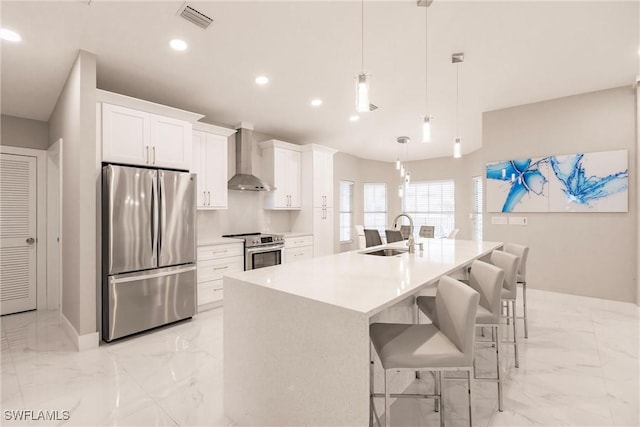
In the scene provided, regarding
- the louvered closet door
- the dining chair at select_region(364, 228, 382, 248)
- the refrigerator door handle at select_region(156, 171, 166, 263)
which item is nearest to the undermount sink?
the refrigerator door handle at select_region(156, 171, 166, 263)

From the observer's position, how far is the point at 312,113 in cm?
459

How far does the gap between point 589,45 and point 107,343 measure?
545 cm

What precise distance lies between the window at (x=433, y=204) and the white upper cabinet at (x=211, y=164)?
193 inches

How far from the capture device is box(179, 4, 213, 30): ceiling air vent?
88.6 inches

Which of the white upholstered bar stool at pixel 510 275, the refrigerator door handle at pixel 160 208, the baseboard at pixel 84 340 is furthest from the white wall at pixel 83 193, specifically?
the white upholstered bar stool at pixel 510 275

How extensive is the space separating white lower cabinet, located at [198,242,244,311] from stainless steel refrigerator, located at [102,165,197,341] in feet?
0.93

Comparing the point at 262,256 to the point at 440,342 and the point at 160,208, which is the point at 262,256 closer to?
the point at 160,208

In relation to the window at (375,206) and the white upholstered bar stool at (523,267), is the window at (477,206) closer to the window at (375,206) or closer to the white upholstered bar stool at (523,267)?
the window at (375,206)

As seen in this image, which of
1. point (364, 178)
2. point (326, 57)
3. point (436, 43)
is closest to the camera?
point (436, 43)

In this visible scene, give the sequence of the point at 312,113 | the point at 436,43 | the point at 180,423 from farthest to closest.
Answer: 1. the point at 312,113
2. the point at 436,43
3. the point at 180,423

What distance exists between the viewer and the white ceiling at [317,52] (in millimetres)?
2332

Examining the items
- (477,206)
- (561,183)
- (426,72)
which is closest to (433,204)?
(477,206)

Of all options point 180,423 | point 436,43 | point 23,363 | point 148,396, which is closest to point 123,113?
point 23,363

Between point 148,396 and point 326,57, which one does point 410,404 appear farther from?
point 326,57
